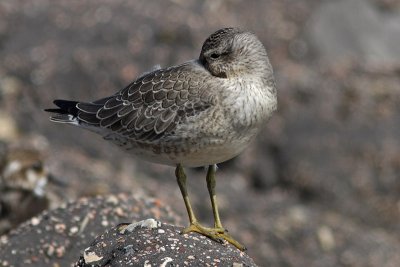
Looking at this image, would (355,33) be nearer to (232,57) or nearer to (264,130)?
(264,130)

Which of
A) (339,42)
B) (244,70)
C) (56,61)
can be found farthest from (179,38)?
(244,70)

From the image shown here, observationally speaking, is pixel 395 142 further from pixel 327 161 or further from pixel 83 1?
pixel 83 1

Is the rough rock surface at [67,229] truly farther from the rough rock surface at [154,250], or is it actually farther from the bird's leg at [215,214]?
the rough rock surface at [154,250]

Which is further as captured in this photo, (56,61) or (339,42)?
(339,42)

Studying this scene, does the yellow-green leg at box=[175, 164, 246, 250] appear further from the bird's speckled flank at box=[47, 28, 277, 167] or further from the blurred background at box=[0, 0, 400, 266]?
the blurred background at box=[0, 0, 400, 266]

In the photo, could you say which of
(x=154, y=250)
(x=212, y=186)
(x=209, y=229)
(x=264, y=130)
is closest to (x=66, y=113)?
(x=212, y=186)

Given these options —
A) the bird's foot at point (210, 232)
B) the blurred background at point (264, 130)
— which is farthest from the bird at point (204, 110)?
the blurred background at point (264, 130)

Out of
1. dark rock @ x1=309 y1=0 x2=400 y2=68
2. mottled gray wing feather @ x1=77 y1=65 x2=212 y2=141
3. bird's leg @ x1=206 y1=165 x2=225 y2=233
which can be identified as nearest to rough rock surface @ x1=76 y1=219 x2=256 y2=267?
bird's leg @ x1=206 y1=165 x2=225 y2=233
